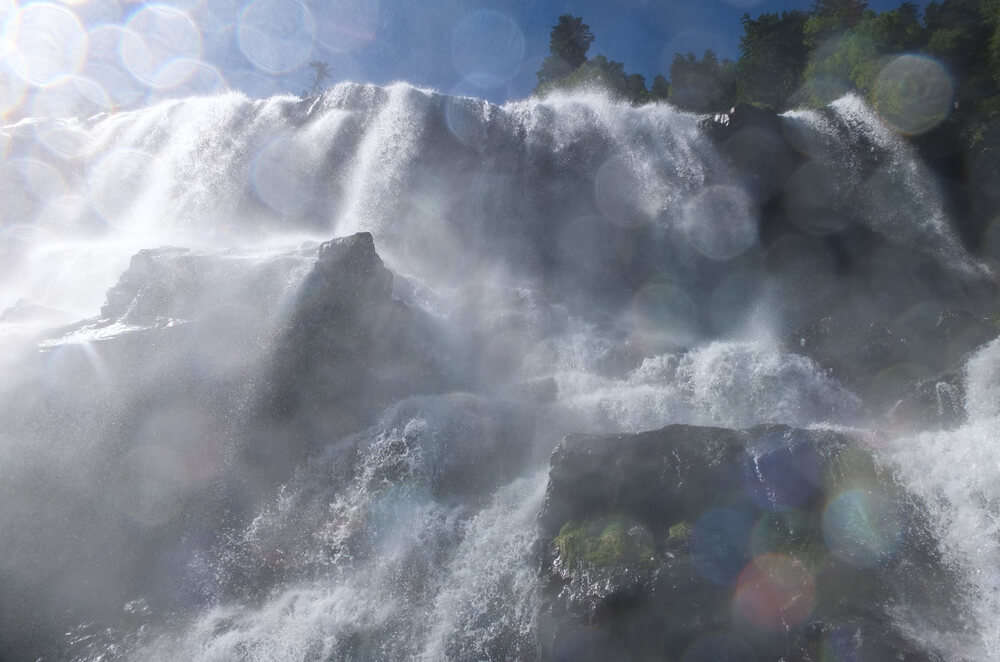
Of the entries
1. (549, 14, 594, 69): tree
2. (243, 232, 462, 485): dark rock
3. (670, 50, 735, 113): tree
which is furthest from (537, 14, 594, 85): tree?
(243, 232, 462, 485): dark rock

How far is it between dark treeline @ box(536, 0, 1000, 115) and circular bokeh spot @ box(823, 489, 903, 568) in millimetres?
16046

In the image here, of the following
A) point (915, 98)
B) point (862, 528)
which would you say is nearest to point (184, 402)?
point (862, 528)

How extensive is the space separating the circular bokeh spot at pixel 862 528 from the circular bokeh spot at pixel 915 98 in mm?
15232

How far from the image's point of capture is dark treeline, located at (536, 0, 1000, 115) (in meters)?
18.4

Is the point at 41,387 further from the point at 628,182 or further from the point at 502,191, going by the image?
the point at 628,182

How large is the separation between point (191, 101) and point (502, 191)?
13.3 meters

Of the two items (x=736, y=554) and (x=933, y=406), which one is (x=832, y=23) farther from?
(x=736, y=554)

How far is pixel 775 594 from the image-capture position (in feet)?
20.2

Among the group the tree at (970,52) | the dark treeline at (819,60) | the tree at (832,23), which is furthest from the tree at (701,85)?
the tree at (970,52)

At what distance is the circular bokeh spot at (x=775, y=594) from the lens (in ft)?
19.5

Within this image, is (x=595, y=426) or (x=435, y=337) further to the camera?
(x=435, y=337)

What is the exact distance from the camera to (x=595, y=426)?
1080 centimetres

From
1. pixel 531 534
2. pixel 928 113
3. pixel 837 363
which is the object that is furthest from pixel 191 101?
pixel 928 113

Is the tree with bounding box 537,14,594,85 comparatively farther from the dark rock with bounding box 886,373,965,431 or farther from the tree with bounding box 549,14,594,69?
the dark rock with bounding box 886,373,965,431
